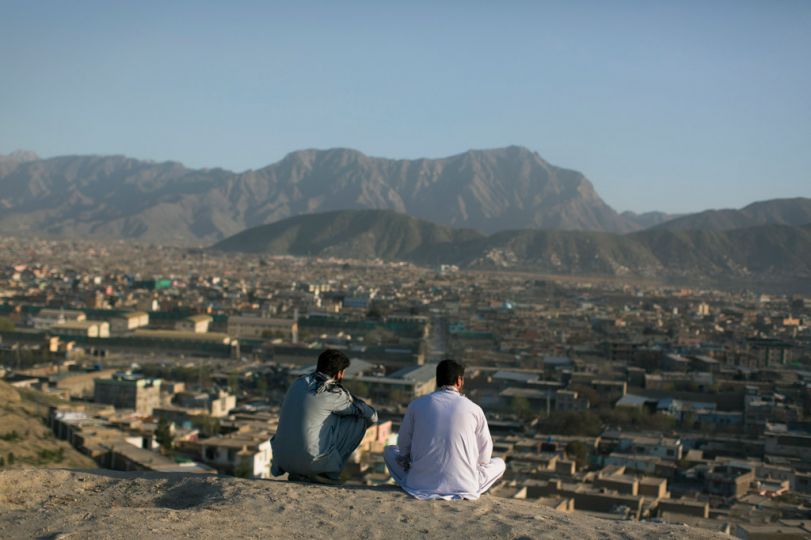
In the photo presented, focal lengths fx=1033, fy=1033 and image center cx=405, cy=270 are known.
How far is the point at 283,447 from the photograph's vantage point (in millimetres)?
4750

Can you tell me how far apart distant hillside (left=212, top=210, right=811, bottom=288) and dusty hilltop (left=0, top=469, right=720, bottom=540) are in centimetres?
5365

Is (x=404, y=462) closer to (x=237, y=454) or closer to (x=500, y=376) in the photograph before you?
(x=237, y=454)

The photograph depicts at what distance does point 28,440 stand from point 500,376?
12.8 metres

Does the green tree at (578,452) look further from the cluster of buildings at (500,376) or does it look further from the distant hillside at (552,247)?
the distant hillside at (552,247)

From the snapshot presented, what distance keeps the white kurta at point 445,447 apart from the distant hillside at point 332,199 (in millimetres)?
130965

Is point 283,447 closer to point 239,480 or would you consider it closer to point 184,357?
point 239,480

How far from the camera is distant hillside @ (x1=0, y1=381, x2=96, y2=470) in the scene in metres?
11.8

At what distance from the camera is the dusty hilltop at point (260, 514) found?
163 inches

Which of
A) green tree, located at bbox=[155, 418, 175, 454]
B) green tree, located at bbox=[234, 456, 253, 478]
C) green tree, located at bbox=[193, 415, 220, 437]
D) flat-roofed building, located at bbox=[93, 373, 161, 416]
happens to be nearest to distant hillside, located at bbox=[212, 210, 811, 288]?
flat-roofed building, located at bbox=[93, 373, 161, 416]

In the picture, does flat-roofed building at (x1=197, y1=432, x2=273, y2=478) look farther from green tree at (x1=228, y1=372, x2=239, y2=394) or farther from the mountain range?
the mountain range

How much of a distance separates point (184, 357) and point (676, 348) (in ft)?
45.8

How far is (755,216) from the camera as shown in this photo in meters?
86.7

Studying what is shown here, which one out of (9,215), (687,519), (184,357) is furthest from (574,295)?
(9,215)

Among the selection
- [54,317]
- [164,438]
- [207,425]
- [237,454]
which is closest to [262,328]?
[54,317]
